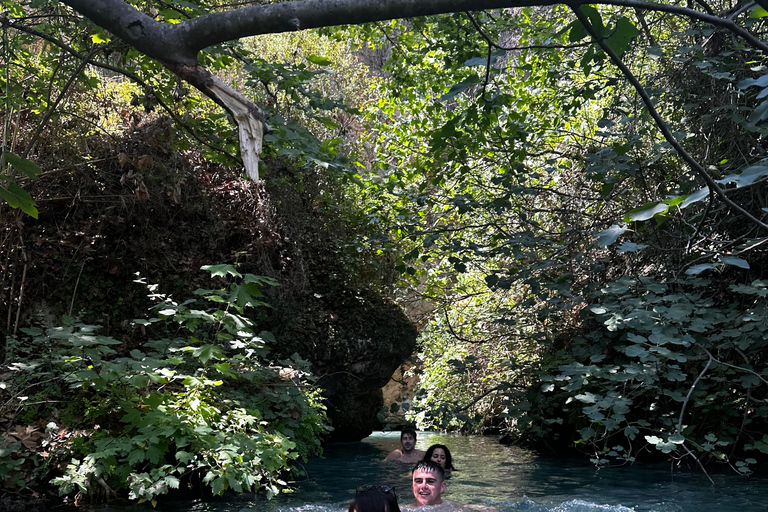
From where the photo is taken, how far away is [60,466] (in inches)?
236

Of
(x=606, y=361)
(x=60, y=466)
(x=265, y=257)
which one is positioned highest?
(x=265, y=257)

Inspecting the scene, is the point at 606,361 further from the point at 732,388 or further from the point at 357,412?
the point at 357,412

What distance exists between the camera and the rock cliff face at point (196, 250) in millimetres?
9469

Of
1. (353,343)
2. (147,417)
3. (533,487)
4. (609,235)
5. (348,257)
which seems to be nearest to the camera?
(609,235)

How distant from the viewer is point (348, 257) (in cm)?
1267

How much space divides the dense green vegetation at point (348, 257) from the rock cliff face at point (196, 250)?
47 mm

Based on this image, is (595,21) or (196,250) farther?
(196,250)

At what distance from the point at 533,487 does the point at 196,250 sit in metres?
5.84

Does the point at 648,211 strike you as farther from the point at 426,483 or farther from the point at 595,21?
the point at 426,483

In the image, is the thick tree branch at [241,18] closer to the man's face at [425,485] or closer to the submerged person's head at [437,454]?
the man's face at [425,485]

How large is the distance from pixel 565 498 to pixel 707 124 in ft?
16.9

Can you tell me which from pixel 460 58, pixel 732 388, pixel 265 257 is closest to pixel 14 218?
pixel 265 257

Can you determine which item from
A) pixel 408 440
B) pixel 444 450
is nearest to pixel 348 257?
pixel 408 440

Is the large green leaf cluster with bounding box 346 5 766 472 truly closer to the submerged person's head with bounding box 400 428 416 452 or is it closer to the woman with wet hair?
the submerged person's head with bounding box 400 428 416 452
